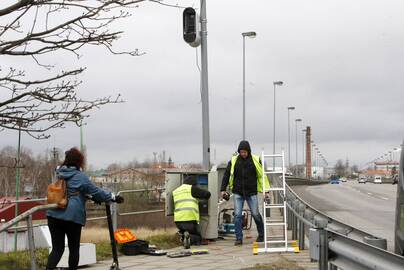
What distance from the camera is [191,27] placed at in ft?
40.4

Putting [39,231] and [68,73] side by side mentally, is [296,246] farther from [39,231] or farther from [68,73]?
[68,73]

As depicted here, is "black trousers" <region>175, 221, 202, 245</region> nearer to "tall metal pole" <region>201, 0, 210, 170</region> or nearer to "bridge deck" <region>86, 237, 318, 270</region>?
"bridge deck" <region>86, 237, 318, 270</region>

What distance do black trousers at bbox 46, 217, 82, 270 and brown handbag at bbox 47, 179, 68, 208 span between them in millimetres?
227

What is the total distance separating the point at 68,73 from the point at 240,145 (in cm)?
654

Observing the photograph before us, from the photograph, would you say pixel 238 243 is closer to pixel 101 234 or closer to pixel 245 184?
pixel 245 184

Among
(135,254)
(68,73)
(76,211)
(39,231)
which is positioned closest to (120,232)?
(135,254)

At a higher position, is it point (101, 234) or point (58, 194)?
point (58, 194)

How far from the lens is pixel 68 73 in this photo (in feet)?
16.7

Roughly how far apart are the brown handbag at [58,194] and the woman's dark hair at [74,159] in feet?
0.81

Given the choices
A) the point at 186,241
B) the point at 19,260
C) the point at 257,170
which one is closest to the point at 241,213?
the point at 257,170

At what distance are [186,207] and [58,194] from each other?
4.14 meters

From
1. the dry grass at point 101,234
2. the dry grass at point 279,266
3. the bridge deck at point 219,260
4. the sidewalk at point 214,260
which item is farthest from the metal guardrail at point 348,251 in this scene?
the dry grass at point 101,234

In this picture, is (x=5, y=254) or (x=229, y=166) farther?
(x=229, y=166)

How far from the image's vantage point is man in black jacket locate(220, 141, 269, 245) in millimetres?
11109
